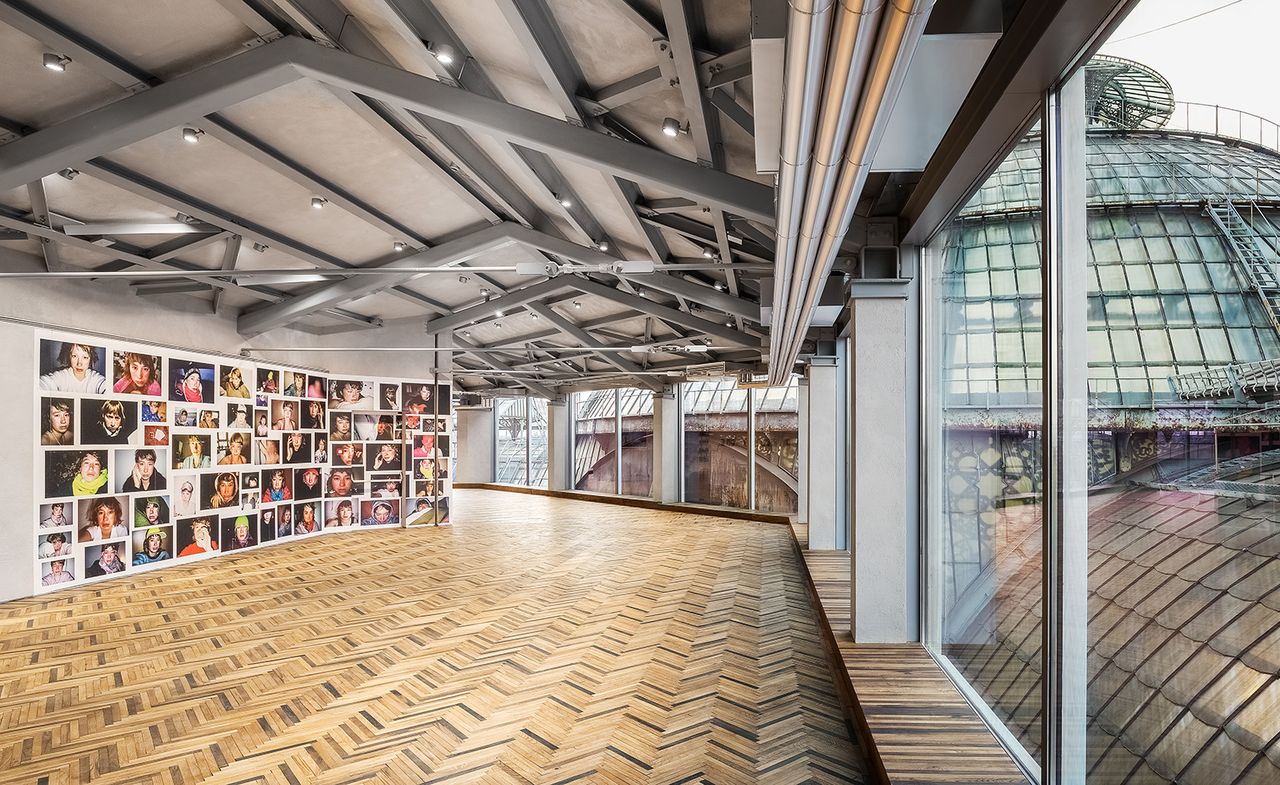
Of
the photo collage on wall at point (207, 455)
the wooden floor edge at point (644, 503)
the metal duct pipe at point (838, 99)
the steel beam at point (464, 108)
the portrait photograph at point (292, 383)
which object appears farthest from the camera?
the wooden floor edge at point (644, 503)

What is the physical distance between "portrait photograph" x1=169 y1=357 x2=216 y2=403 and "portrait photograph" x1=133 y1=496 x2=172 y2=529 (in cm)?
136

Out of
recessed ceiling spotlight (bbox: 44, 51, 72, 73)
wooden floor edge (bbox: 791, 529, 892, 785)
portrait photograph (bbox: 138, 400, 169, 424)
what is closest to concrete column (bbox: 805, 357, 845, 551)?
wooden floor edge (bbox: 791, 529, 892, 785)

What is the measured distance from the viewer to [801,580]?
8.05m

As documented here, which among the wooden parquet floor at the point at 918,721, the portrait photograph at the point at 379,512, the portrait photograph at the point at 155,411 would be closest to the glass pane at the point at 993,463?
the wooden parquet floor at the point at 918,721

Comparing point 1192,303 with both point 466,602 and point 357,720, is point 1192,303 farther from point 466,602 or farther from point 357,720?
point 466,602

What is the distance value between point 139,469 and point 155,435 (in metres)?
0.48

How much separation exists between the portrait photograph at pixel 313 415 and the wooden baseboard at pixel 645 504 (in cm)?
769

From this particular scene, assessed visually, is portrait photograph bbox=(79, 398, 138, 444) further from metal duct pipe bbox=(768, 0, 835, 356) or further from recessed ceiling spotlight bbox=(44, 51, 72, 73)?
metal duct pipe bbox=(768, 0, 835, 356)

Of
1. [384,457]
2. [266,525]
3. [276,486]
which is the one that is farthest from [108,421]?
[384,457]

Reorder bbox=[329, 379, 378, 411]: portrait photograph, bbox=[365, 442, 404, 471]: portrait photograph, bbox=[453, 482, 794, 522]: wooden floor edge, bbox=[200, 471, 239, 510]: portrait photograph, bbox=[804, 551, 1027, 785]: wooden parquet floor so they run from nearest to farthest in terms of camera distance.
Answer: bbox=[804, 551, 1027, 785]: wooden parquet floor, bbox=[200, 471, 239, 510]: portrait photograph, bbox=[329, 379, 378, 411]: portrait photograph, bbox=[365, 442, 404, 471]: portrait photograph, bbox=[453, 482, 794, 522]: wooden floor edge

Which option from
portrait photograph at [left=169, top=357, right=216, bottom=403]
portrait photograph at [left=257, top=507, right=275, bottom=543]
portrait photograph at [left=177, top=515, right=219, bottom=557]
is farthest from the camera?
portrait photograph at [left=257, top=507, right=275, bottom=543]

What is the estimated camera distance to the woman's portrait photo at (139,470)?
8.17 metres

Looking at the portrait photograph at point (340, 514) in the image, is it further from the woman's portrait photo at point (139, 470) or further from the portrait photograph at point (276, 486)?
the woman's portrait photo at point (139, 470)

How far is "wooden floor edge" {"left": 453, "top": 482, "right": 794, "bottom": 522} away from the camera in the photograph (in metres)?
13.8
